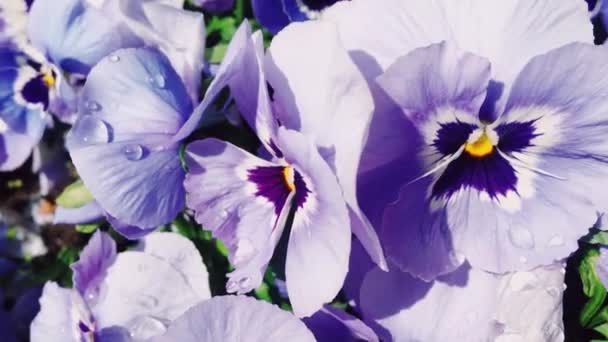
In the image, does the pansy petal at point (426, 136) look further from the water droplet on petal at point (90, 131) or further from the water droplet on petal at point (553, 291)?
the water droplet on petal at point (90, 131)

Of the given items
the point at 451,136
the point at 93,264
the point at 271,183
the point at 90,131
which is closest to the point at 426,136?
the point at 451,136

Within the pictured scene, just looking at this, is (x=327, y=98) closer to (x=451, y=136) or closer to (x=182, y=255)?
(x=451, y=136)

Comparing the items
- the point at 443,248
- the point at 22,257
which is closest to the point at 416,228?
the point at 443,248

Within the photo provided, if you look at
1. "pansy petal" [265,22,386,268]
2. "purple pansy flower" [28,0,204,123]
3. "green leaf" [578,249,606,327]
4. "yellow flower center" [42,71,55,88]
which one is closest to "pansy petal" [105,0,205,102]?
"purple pansy flower" [28,0,204,123]

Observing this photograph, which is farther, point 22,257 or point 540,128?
point 22,257

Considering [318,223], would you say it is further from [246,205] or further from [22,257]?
[22,257]

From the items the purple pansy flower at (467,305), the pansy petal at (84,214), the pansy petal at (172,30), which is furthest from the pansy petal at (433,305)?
the pansy petal at (84,214)

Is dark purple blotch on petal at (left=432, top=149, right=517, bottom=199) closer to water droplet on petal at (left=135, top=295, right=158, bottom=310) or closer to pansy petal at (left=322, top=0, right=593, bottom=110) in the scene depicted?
pansy petal at (left=322, top=0, right=593, bottom=110)
